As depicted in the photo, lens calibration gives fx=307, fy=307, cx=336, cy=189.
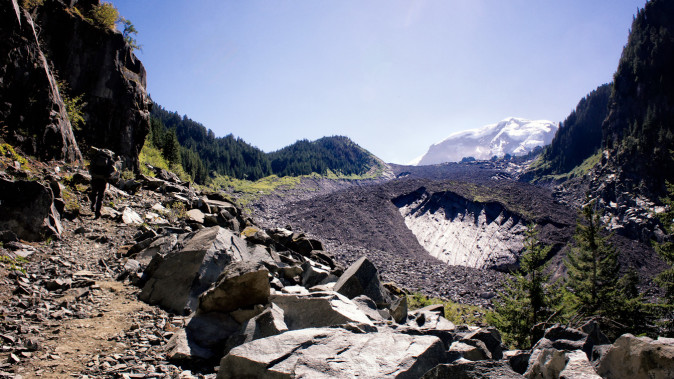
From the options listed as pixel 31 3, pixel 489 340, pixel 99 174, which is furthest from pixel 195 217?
pixel 31 3

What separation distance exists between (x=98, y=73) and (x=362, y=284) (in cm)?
2234

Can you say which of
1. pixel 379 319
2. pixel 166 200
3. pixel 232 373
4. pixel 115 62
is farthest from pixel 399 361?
pixel 115 62

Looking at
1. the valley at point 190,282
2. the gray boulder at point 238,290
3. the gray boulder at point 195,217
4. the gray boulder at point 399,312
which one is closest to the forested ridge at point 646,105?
the valley at point 190,282

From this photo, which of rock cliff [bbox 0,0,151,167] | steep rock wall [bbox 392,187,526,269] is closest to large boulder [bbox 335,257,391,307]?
rock cliff [bbox 0,0,151,167]

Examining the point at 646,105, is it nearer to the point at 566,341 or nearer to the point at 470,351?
the point at 566,341

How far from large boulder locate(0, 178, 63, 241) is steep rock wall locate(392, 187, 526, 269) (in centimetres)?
4699

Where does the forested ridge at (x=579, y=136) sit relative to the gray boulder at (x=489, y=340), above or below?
above

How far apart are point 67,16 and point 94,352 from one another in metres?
23.2

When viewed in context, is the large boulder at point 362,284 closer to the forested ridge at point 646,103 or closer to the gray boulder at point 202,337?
the gray boulder at point 202,337

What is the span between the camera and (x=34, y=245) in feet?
26.9

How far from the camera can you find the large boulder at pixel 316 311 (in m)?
5.90

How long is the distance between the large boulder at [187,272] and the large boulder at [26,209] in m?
3.40

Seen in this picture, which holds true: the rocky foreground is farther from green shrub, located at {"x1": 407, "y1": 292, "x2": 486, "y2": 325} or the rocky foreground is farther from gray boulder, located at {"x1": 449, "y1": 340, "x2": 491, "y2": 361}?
green shrub, located at {"x1": 407, "y1": 292, "x2": 486, "y2": 325}

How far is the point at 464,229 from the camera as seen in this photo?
55969mm
